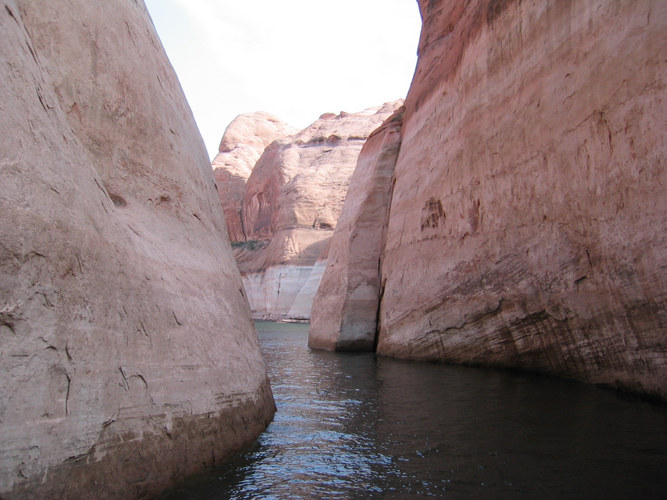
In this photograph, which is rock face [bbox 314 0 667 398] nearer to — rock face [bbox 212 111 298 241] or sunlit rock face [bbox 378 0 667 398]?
sunlit rock face [bbox 378 0 667 398]

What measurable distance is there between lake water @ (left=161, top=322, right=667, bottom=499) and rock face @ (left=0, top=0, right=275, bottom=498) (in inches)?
17.3

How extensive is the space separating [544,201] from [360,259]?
757 centimetres

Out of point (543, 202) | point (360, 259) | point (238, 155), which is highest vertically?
point (238, 155)

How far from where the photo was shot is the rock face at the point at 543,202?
5859mm

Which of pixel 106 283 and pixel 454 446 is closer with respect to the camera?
pixel 106 283

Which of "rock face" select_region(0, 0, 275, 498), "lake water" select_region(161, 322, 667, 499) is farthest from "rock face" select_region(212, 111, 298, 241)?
"rock face" select_region(0, 0, 275, 498)

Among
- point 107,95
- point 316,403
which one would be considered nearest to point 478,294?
point 316,403

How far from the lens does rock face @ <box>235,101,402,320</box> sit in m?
36.0

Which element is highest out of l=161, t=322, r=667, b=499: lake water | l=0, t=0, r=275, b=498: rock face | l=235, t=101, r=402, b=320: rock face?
l=235, t=101, r=402, b=320: rock face

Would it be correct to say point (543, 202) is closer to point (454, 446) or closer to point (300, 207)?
point (454, 446)

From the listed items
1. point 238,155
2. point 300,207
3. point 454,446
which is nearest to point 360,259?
point 454,446

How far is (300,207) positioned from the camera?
125 feet

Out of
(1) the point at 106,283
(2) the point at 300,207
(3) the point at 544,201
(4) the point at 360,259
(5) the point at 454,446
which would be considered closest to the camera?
(1) the point at 106,283

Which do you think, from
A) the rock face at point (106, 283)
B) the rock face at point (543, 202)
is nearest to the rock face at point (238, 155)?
the rock face at point (543, 202)
